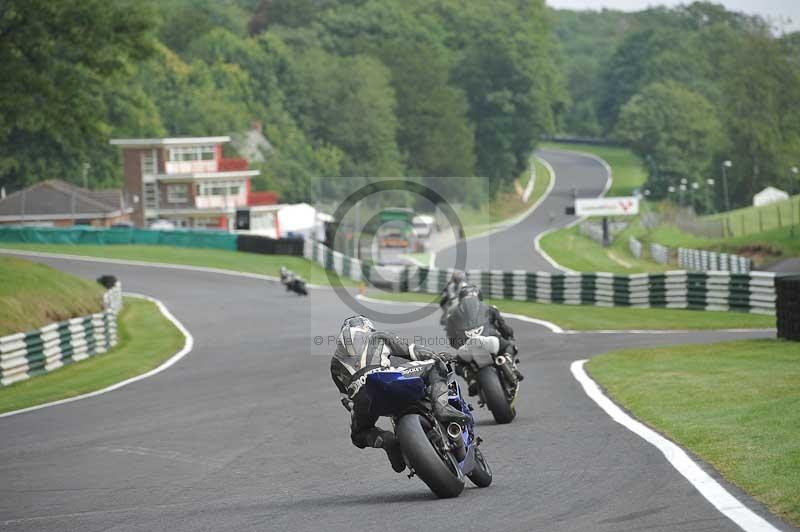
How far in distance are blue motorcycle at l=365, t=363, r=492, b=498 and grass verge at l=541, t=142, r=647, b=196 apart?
14050 cm

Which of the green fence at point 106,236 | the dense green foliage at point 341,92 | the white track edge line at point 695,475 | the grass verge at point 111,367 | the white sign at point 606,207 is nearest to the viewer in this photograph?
the white track edge line at point 695,475

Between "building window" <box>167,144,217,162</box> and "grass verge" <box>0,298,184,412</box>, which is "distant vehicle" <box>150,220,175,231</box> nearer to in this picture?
"building window" <box>167,144,217,162</box>

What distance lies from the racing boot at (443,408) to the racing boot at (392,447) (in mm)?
409

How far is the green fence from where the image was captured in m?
72.9

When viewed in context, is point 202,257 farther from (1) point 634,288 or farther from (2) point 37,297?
(2) point 37,297

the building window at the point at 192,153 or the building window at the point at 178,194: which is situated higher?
the building window at the point at 192,153

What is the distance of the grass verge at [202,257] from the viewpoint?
204ft

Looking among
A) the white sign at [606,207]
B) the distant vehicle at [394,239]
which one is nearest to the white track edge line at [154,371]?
the distant vehicle at [394,239]

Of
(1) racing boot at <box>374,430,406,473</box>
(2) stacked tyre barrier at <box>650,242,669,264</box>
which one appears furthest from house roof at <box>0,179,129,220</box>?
(1) racing boot at <box>374,430,406,473</box>

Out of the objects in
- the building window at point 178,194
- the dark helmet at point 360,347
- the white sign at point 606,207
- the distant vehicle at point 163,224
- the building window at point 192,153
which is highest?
the building window at point 192,153

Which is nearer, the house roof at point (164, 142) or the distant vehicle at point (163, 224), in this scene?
the distant vehicle at point (163, 224)

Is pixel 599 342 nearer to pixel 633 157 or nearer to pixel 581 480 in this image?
pixel 581 480

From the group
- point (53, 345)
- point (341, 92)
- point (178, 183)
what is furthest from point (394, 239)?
point (341, 92)

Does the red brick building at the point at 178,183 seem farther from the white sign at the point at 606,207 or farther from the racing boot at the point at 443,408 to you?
the racing boot at the point at 443,408
